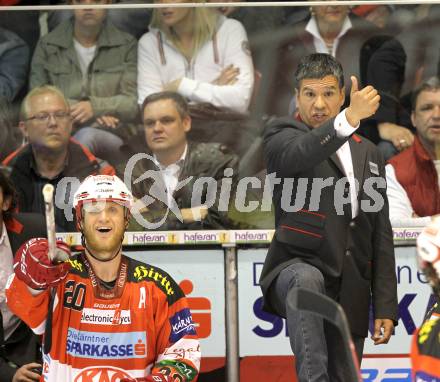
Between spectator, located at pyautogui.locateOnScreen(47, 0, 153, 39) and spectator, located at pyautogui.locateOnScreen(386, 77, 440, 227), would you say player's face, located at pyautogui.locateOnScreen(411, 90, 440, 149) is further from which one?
spectator, located at pyautogui.locateOnScreen(47, 0, 153, 39)

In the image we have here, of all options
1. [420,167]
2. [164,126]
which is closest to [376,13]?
[420,167]

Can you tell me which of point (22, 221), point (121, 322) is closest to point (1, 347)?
point (22, 221)

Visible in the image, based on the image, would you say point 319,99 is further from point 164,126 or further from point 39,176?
point 39,176

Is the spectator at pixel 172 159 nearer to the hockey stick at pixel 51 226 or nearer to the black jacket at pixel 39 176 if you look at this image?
the black jacket at pixel 39 176

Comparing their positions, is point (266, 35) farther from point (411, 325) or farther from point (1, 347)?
point (1, 347)

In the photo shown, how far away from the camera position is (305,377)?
16.4ft

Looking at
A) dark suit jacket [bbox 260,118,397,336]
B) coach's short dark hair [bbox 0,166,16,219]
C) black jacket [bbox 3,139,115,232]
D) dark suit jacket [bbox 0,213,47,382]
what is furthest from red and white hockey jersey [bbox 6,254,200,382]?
black jacket [bbox 3,139,115,232]

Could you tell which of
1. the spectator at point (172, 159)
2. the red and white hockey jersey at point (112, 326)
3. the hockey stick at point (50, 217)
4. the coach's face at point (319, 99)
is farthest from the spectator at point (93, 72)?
the hockey stick at point (50, 217)

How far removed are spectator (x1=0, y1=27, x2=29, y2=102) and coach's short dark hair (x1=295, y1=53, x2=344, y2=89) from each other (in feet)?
6.11

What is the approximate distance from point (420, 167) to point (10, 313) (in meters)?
2.45

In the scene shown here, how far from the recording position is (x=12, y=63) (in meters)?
6.69

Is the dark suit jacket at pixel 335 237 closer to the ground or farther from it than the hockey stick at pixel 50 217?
farther from it

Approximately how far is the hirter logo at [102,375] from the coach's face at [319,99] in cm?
147

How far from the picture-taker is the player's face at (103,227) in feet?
16.5
